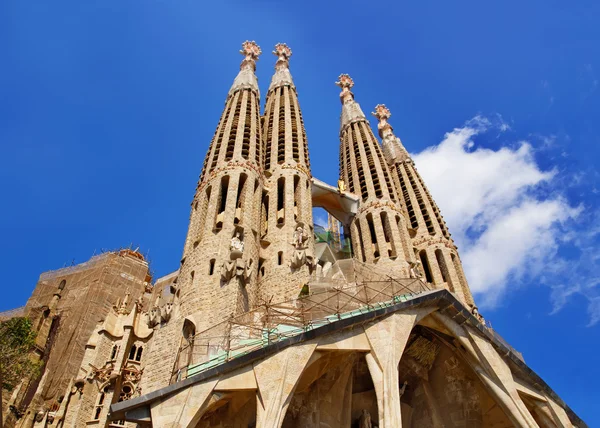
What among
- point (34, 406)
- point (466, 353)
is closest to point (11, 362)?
point (34, 406)

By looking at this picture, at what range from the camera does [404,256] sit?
2680 centimetres

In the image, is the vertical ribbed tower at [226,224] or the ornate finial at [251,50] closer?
the vertical ribbed tower at [226,224]

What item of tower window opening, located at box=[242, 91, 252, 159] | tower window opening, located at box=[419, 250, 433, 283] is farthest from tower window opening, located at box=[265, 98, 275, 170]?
tower window opening, located at box=[419, 250, 433, 283]

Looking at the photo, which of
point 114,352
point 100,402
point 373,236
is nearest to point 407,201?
point 373,236

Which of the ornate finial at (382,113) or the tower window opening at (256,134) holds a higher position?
the ornate finial at (382,113)

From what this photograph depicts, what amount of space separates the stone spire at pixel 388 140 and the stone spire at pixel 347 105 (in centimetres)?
233

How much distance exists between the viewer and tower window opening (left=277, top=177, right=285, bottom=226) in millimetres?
24078

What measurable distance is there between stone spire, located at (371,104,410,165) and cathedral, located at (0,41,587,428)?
178cm

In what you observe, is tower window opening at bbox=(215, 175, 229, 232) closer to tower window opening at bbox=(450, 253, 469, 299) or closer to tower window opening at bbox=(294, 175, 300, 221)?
tower window opening at bbox=(294, 175, 300, 221)

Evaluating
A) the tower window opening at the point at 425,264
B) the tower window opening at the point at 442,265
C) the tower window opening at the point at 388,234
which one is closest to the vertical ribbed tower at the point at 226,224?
the tower window opening at the point at 388,234

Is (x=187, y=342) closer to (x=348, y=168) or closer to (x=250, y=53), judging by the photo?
(x=348, y=168)

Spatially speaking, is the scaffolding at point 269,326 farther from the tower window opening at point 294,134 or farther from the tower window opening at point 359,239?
the tower window opening at point 294,134

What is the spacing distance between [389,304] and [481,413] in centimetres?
466

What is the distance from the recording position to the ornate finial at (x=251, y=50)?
37.7 m
